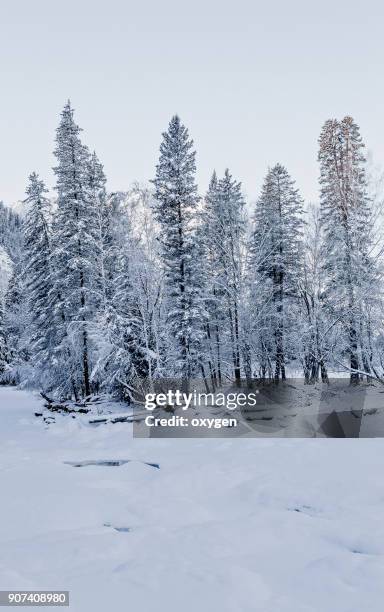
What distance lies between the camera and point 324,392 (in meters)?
19.0

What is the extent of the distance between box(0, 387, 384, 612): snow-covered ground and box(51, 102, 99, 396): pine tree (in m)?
11.4

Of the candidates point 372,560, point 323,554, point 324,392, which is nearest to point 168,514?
point 323,554

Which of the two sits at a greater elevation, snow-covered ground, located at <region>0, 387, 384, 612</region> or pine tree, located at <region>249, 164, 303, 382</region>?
pine tree, located at <region>249, 164, 303, 382</region>

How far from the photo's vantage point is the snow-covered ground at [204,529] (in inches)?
190

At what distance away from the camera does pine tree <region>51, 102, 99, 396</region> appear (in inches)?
922

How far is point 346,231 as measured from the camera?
62.5 ft

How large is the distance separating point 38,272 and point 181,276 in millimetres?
9050

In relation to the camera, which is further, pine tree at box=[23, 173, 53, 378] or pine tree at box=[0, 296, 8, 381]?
pine tree at box=[0, 296, 8, 381]

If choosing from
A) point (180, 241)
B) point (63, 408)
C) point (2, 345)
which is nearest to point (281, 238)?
point (180, 241)

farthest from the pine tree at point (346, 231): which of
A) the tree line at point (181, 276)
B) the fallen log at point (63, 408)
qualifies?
the fallen log at point (63, 408)

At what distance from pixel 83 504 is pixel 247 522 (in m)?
3.02

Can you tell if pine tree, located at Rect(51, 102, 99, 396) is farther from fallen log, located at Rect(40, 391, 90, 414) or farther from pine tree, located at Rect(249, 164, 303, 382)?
pine tree, located at Rect(249, 164, 303, 382)

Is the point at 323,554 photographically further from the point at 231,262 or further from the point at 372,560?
the point at 231,262

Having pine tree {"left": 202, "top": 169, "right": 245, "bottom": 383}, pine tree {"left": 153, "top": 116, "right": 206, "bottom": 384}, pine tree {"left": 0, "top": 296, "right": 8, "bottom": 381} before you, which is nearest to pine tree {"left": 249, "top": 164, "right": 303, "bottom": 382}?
pine tree {"left": 202, "top": 169, "right": 245, "bottom": 383}
